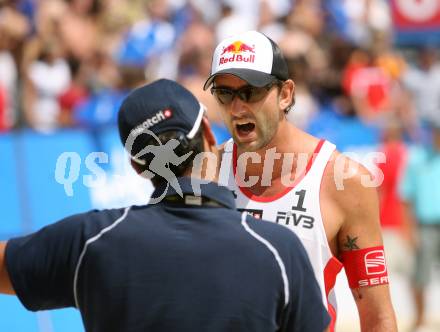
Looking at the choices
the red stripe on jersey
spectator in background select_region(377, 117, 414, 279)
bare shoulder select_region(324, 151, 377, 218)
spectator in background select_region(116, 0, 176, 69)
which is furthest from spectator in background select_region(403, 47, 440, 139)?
the red stripe on jersey

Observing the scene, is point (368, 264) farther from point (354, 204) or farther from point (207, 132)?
point (207, 132)

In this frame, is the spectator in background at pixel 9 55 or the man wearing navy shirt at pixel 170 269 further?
the spectator in background at pixel 9 55

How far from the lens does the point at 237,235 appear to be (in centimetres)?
286

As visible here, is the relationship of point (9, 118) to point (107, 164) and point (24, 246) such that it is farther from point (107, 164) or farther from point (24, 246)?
point (24, 246)

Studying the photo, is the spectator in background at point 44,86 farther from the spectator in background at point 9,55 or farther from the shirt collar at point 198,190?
the shirt collar at point 198,190

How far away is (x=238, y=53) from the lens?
12.9 ft

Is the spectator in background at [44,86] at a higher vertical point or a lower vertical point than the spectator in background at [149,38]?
lower

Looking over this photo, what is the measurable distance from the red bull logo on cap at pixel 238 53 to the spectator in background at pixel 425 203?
605cm

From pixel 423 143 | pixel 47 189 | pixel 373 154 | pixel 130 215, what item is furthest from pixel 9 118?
pixel 130 215

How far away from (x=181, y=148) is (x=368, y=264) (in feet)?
4.86

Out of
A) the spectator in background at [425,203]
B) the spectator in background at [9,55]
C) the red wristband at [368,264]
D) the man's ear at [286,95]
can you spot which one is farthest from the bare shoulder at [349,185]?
the spectator in background at [9,55]

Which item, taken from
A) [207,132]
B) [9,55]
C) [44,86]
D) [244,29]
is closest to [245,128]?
[207,132]

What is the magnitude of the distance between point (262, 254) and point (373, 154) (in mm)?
8378

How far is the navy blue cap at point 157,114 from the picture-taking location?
2.93m
